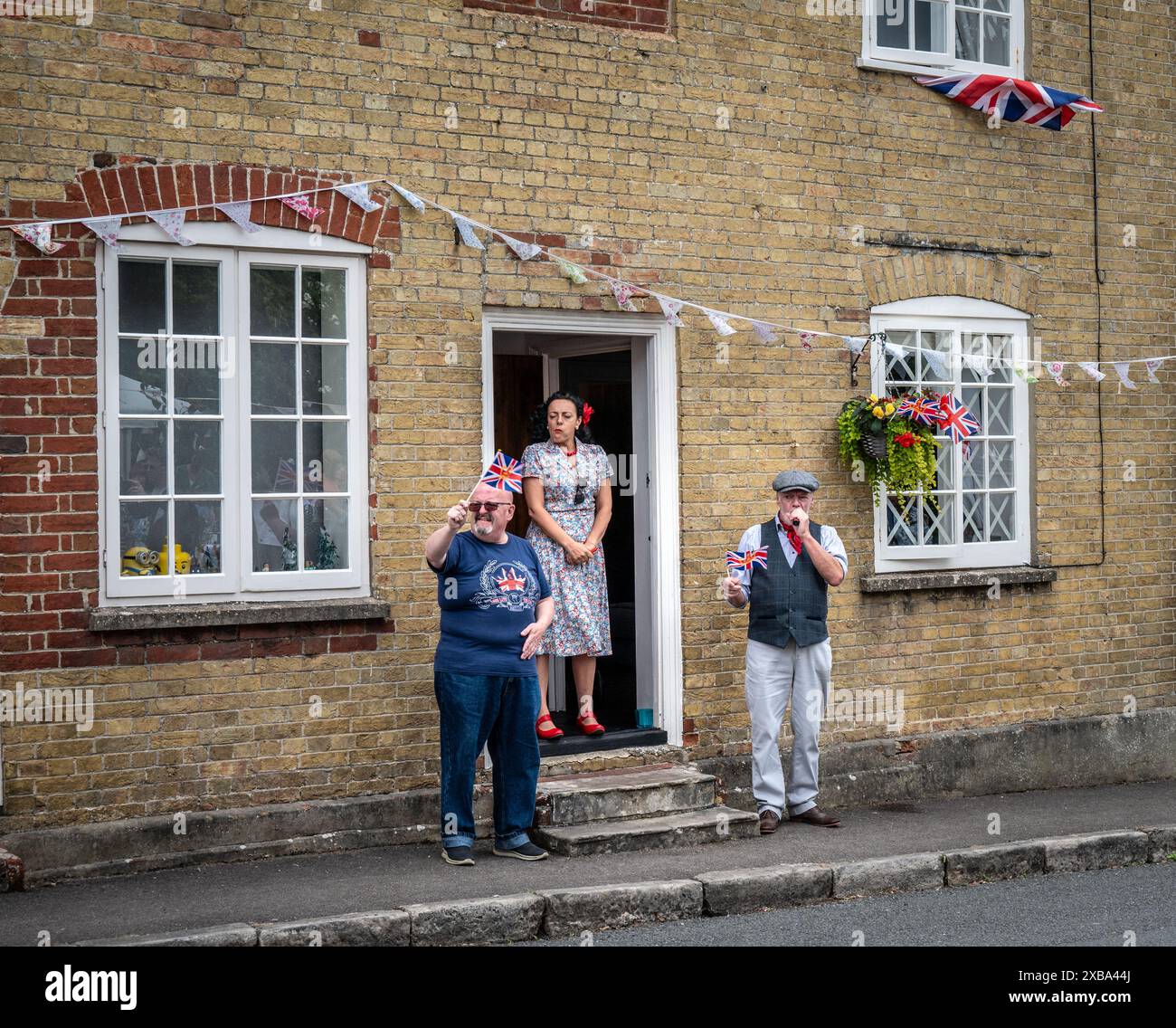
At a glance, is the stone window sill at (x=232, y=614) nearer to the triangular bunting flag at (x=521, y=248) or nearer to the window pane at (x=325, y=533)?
the window pane at (x=325, y=533)

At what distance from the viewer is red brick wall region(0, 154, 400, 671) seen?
7.54 m

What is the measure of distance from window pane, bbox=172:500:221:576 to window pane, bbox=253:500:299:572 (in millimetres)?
211

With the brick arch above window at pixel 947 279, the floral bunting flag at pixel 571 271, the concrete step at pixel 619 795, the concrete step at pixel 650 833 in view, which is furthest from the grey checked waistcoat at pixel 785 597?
the brick arch above window at pixel 947 279

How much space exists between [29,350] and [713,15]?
4.79 m

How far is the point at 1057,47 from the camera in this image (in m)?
10.9

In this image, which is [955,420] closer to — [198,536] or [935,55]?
[935,55]

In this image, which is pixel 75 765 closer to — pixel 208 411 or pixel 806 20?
pixel 208 411

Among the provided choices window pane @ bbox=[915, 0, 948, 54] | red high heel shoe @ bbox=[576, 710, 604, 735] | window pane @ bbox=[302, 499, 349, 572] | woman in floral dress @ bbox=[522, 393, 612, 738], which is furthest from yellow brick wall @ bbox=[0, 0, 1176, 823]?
red high heel shoe @ bbox=[576, 710, 604, 735]

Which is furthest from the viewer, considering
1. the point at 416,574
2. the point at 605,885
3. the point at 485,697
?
the point at 416,574

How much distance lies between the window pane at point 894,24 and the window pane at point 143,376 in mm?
5438

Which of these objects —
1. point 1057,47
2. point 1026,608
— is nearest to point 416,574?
point 1026,608

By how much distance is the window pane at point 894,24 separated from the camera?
1027 centimetres

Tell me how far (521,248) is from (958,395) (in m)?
3.62

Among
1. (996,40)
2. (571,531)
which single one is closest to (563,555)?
(571,531)
